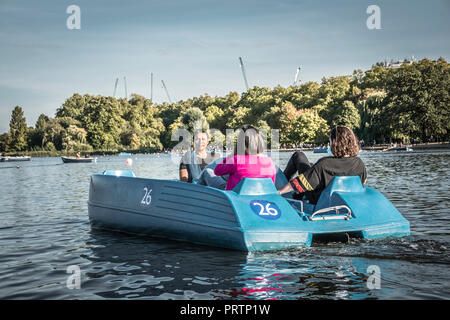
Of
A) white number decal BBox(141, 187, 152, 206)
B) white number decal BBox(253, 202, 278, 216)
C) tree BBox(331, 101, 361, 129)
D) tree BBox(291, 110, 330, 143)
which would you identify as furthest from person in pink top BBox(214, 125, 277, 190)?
tree BBox(291, 110, 330, 143)

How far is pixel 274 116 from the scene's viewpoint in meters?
98.1

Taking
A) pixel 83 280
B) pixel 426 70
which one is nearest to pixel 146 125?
pixel 426 70

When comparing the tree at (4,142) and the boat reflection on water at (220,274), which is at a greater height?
the tree at (4,142)

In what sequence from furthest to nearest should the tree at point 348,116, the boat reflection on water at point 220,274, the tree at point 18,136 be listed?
the tree at point 18,136 < the tree at point 348,116 < the boat reflection on water at point 220,274

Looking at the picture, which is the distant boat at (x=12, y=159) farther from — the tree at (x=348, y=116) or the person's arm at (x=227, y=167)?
the person's arm at (x=227, y=167)

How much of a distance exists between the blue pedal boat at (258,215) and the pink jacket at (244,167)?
0.73 ft

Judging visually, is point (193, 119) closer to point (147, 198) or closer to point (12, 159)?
point (12, 159)

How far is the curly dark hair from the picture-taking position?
6461 mm

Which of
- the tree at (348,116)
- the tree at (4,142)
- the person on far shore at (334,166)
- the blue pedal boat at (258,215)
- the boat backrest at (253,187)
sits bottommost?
the blue pedal boat at (258,215)

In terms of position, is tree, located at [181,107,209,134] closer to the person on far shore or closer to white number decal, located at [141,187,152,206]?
white number decal, located at [141,187,152,206]

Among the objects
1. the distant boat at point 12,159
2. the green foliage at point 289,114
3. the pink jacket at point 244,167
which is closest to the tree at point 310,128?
the green foliage at point 289,114

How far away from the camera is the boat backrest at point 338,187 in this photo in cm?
647

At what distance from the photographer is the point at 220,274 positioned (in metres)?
5.36
